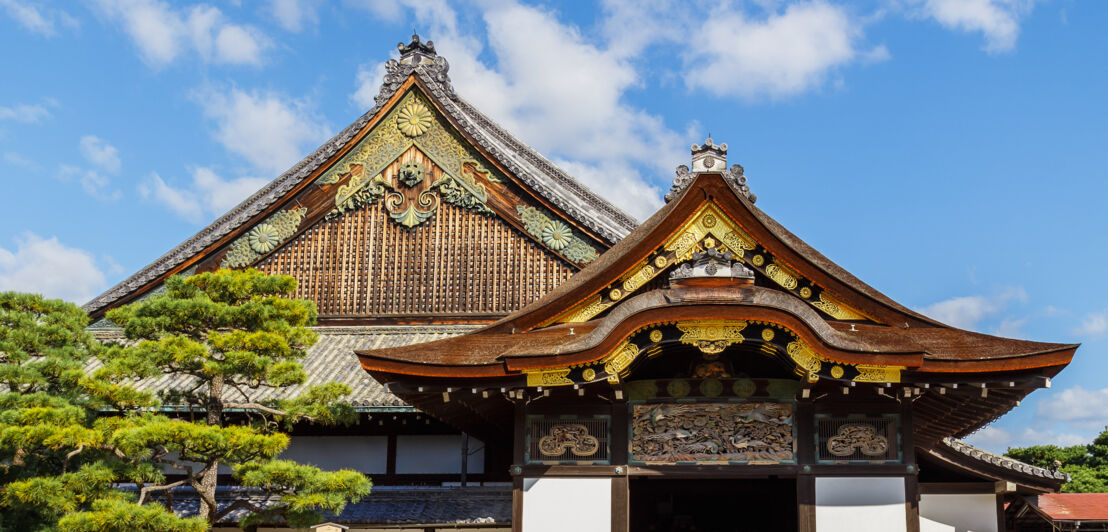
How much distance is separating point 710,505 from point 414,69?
9358mm

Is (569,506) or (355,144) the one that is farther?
(355,144)

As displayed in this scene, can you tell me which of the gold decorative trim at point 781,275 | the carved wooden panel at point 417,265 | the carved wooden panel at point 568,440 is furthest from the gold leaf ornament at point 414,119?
the gold decorative trim at point 781,275

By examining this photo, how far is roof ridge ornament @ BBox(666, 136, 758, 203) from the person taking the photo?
1133 cm

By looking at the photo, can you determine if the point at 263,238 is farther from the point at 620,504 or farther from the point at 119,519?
the point at 620,504

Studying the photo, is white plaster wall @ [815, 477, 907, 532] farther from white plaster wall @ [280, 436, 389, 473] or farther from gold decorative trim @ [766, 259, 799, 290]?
white plaster wall @ [280, 436, 389, 473]

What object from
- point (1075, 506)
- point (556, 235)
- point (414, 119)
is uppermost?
point (414, 119)

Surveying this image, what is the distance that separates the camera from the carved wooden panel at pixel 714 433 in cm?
1076

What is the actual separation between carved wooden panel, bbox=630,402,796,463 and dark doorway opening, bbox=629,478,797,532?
368 centimetres

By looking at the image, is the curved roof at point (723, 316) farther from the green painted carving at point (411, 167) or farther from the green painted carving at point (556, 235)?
the green painted carving at point (411, 167)

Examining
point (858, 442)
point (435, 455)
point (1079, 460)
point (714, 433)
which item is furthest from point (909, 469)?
point (1079, 460)

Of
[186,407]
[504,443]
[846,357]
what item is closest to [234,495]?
[186,407]

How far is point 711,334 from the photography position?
33.8ft

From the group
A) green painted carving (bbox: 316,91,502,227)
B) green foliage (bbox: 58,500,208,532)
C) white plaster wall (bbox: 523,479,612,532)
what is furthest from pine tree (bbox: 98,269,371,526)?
green painted carving (bbox: 316,91,502,227)

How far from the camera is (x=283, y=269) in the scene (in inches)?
690
